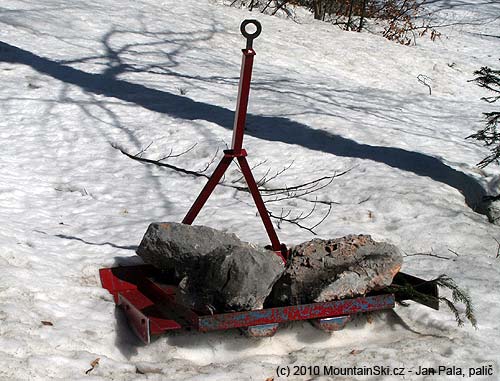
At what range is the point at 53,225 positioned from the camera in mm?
5656

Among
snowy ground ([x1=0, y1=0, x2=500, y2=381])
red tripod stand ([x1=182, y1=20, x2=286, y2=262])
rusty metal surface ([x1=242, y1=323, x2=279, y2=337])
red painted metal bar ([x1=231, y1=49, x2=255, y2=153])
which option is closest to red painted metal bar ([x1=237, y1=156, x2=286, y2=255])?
red tripod stand ([x1=182, y1=20, x2=286, y2=262])

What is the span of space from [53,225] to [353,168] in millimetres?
2965

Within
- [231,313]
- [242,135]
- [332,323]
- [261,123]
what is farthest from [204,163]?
[231,313]

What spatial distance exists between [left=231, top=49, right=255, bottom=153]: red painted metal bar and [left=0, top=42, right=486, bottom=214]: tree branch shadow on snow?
312 centimetres

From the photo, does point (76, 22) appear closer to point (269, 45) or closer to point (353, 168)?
point (269, 45)

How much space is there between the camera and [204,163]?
727 cm

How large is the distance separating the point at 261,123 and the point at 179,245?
403 centimetres

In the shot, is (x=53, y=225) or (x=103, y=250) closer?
(x=103, y=250)

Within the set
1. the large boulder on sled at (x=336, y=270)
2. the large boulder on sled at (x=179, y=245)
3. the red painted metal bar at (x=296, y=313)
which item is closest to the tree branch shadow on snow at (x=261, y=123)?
the large boulder on sled at (x=336, y=270)

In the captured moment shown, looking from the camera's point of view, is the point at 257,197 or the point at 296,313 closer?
the point at 296,313

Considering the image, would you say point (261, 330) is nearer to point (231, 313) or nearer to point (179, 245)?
point (231, 313)

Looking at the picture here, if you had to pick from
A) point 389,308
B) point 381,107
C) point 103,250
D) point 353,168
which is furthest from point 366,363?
point 381,107

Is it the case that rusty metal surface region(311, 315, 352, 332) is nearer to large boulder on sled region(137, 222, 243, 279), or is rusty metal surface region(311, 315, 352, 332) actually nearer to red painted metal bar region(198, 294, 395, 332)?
red painted metal bar region(198, 294, 395, 332)

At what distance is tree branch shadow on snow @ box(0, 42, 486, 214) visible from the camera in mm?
7402
